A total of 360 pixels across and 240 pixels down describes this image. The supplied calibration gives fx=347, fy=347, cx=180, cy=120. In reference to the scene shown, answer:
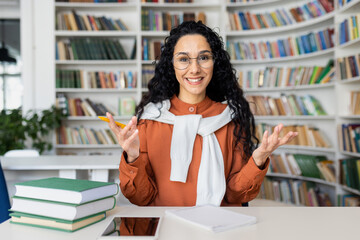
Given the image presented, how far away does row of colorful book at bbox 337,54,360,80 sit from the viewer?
320cm

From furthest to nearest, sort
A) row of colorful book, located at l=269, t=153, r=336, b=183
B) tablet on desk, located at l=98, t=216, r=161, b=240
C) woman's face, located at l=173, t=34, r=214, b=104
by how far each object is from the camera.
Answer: row of colorful book, located at l=269, t=153, r=336, b=183, woman's face, located at l=173, t=34, r=214, b=104, tablet on desk, located at l=98, t=216, r=161, b=240

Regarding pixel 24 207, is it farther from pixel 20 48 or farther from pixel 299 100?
pixel 20 48

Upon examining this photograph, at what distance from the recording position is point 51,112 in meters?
4.16

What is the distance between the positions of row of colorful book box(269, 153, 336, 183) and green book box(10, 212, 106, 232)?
3.17m

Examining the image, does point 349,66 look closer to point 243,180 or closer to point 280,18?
point 280,18

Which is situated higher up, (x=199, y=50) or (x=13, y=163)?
(x=199, y=50)

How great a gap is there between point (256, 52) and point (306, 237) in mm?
3686

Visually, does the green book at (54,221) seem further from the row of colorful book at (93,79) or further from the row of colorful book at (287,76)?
the row of colorful book at (93,79)

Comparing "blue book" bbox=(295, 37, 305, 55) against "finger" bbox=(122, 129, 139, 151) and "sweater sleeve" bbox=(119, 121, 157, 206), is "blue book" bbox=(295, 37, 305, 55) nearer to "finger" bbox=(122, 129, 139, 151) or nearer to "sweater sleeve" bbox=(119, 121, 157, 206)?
"sweater sleeve" bbox=(119, 121, 157, 206)

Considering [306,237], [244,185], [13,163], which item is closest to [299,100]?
[244,185]

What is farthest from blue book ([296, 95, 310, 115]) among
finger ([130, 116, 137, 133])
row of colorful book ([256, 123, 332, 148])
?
finger ([130, 116, 137, 133])

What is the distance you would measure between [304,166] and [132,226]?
3333 millimetres

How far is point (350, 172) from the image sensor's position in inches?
128

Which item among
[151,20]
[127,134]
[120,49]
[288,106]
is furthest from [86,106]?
[127,134]
